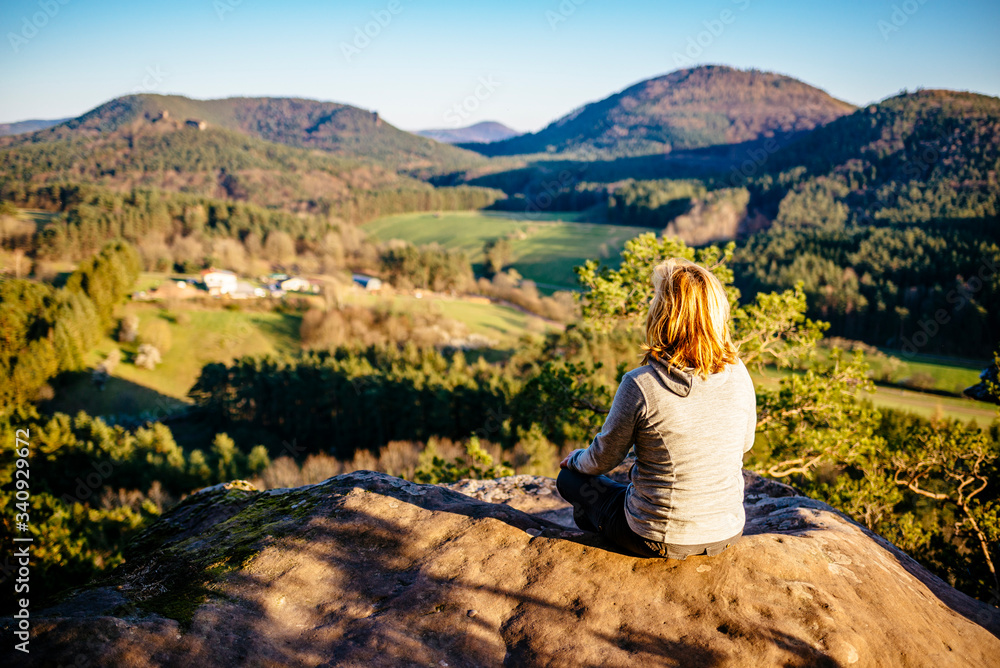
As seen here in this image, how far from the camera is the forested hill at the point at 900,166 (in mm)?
107688

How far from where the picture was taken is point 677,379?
389cm

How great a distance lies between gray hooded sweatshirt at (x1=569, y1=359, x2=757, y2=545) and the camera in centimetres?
391

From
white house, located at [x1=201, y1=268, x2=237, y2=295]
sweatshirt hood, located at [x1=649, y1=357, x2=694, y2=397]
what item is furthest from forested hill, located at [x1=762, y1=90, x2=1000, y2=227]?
white house, located at [x1=201, y1=268, x2=237, y2=295]

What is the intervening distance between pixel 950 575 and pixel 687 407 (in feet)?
29.6

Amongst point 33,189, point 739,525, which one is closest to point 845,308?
point 739,525

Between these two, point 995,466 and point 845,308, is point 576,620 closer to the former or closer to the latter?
point 995,466

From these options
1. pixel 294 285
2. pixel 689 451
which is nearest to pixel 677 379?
pixel 689 451

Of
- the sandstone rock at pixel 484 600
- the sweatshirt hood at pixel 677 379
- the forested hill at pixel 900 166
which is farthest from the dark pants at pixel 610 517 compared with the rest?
the forested hill at pixel 900 166

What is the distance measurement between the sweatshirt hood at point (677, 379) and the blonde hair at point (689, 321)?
49 mm

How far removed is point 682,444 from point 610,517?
1130mm

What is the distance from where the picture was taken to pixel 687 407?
3902 mm

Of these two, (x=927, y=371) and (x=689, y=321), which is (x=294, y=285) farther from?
(x=689, y=321)
